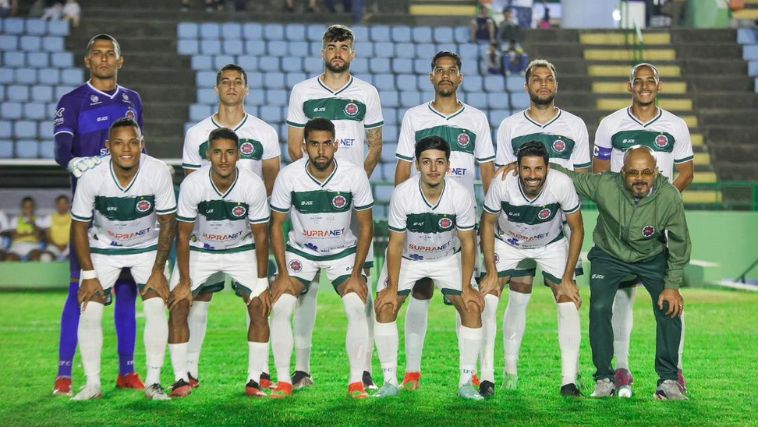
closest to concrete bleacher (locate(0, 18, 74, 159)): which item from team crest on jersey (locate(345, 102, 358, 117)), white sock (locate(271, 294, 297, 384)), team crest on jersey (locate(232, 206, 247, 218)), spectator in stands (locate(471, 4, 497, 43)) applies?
spectator in stands (locate(471, 4, 497, 43))

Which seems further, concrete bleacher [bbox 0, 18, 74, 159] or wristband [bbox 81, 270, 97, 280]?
concrete bleacher [bbox 0, 18, 74, 159]

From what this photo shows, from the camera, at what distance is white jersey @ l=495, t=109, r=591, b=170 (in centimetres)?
771

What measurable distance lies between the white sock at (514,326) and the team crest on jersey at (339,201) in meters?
1.22

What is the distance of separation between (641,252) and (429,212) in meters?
1.32

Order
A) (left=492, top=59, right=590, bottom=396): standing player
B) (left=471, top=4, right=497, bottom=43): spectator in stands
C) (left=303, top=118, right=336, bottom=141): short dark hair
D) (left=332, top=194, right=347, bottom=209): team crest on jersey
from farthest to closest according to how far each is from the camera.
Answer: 1. (left=471, top=4, right=497, bottom=43): spectator in stands
2. (left=492, top=59, right=590, bottom=396): standing player
3. (left=332, top=194, right=347, bottom=209): team crest on jersey
4. (left=303, top=118, right=336, bottom=141): short dark hair

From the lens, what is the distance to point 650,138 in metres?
7.75

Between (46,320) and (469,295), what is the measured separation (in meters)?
6.28

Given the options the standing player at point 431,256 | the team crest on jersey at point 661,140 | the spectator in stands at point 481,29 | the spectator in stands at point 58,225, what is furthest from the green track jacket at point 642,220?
the spectator in stands at point 481,29

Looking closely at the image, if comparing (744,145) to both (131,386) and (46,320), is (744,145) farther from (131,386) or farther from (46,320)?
(131,386)

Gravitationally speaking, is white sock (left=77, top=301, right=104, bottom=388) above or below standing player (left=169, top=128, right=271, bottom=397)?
below

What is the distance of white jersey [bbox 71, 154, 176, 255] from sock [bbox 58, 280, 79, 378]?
40cm

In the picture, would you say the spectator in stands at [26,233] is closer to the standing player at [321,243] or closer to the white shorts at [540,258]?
the standing player at [321,243]

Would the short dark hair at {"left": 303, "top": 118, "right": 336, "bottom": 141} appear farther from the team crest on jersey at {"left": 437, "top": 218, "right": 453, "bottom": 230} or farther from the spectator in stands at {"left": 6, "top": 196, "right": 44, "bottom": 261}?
the spectator in stands at {"left": 6, "top": 196, "right": 44, "bottom": 261}

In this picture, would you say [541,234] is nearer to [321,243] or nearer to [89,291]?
[321,243]
